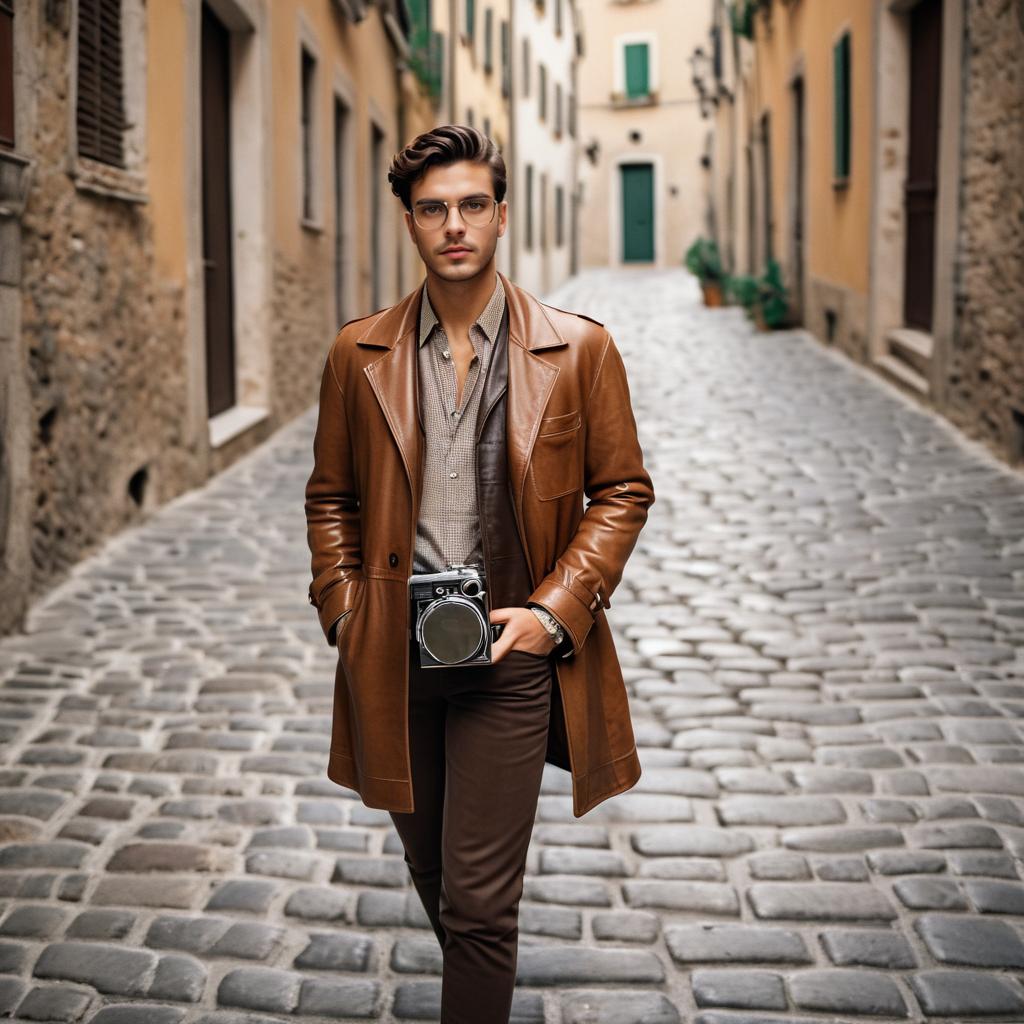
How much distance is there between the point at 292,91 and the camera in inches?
436

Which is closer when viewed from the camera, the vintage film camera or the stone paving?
the vintage film camera

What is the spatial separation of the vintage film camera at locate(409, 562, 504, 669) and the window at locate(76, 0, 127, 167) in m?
5.02

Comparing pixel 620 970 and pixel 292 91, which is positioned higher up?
pixel 292 91

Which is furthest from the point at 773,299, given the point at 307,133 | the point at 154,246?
the point at 154,246

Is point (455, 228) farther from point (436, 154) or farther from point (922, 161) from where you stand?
point (922, 161)

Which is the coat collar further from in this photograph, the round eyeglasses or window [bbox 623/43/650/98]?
window [bbox 623/43/650/98]

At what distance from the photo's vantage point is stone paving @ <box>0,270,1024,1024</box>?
303 cm

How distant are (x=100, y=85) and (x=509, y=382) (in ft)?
17.6

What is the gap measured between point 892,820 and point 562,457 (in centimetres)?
197

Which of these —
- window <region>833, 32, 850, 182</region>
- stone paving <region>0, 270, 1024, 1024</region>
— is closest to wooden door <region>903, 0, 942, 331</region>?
window <region>833, 32, 850, 182</region>

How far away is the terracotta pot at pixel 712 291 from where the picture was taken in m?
21.3

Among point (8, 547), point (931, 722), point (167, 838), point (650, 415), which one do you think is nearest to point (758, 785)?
point (931, 722)

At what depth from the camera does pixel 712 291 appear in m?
21.3

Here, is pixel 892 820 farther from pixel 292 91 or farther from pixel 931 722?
pixel 292 91
